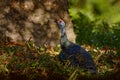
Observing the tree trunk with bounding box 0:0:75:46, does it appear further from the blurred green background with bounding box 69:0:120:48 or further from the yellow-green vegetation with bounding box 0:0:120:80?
the blurred green background with bounding box 69:0:120:48

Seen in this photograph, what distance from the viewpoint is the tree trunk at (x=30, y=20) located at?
14810 millimetres

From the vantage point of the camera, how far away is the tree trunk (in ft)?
48.6

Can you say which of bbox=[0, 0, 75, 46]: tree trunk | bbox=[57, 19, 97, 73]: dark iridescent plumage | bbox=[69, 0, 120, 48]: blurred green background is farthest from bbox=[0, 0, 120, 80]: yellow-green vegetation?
bbox=[0, 0, 75, 46]: tree trunk

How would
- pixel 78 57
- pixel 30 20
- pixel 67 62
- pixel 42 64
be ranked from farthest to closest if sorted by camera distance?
pixel 30 20 → pixel 78 57 → pixel 67 62 → pixel 42 64

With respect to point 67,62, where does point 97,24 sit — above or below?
above

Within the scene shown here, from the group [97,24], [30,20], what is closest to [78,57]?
[30,20]

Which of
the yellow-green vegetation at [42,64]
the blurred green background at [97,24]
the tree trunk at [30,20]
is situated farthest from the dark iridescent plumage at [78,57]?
the blurred green background at [97,24]

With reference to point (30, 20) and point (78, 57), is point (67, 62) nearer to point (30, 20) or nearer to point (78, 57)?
point (78, 57)

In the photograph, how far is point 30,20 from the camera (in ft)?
48.9

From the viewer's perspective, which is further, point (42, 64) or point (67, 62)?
point (67, 62)

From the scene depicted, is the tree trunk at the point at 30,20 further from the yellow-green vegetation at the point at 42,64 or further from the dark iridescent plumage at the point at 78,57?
the dark iridescent plumage at the point at 78,57

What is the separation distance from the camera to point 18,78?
10023 millimetres

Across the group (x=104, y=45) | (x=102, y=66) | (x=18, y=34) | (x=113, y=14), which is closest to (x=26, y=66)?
(x=102, y=66)

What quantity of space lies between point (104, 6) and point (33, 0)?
1153 cm
